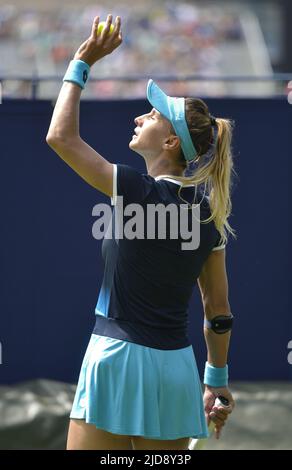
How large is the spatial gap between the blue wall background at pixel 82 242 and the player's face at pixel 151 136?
2.75 metres

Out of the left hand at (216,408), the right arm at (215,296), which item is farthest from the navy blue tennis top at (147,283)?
the left hand at (216,408)

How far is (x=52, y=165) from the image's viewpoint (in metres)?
6.37

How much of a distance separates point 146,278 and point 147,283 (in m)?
0.02

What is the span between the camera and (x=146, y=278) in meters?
3.38

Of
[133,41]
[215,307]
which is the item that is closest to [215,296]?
[215,307]

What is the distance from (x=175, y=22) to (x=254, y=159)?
45.4 feet

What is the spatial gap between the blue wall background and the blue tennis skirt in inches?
117

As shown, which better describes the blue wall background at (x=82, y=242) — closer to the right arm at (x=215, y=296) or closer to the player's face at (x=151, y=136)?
the right arm at (x=215, y=296)

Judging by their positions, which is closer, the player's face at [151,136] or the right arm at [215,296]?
the player's face at [151,136]

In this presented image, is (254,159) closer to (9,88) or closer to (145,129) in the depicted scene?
(9,88)

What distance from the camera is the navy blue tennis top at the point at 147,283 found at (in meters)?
3.35

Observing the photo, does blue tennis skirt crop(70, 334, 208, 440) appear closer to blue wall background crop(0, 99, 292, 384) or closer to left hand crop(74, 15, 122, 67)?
left hand crop(74, 15, 122, 67)
